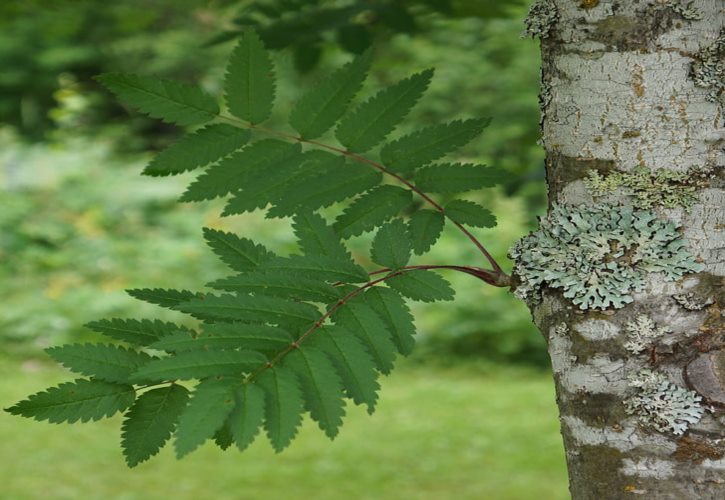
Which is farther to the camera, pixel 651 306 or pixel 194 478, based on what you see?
pixel 194 478

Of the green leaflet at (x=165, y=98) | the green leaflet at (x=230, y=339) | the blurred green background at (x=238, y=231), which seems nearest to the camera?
the green leaflet at (x=230, y=339)

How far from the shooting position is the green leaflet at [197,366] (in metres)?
0.98

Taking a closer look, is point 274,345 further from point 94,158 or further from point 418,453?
point 94,158

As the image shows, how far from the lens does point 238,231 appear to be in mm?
8500

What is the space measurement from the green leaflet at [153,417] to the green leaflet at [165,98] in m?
0.39

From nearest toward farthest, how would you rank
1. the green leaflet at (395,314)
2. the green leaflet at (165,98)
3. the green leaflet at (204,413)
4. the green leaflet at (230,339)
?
1. the green leaflet at (204,413)
2. the green leaflet at (230,339)
3. the green leaflet at (395,314)
4. the green leaflet at (165,98)

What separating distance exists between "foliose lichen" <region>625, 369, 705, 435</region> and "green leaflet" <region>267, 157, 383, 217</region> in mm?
502

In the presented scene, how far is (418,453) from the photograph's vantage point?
548cm

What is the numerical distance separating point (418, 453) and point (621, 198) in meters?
4.63

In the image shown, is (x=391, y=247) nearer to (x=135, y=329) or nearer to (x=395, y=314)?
(x=395, y=314)

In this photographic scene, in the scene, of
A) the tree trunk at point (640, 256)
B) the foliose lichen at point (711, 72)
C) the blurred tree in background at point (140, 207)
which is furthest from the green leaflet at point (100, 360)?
the blurred tree in background at point (140, 207)

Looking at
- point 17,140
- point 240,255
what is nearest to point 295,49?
point 240,255

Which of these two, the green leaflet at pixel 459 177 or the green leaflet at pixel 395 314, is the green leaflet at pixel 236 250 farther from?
the green leaflet at pixel 459 177

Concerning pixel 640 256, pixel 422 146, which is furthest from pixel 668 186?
pixel 422 146
